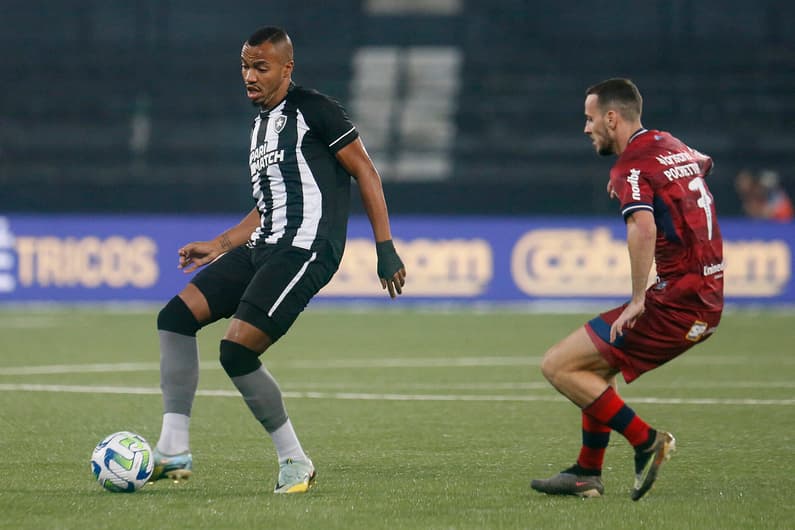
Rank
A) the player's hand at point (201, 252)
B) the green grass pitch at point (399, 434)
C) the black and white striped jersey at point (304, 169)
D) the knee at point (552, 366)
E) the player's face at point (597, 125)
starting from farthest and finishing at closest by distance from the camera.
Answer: the player's hand at point (201, 252), the black and white striped jersey at point (304, 169), the player's face at point (597, 125), the knee at point (552, 366), the green grass pitch at point (399, 434)

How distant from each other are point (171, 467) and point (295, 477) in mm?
612

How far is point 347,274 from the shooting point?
20.4 metres

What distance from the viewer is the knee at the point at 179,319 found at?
6.66 m

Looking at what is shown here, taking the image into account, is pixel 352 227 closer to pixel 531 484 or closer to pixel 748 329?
pixel 748 329

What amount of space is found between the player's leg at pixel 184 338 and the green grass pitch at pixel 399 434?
236 mm

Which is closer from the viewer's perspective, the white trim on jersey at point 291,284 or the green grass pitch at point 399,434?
the green grass pitch at point 399,434

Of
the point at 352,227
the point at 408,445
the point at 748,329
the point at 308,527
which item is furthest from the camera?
the point at 352,227

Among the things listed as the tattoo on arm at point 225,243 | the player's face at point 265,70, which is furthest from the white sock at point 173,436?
the player's face at point 265,70

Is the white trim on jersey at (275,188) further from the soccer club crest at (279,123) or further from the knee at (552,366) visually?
the knee at (552,366)

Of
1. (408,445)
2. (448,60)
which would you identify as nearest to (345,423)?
(408,445)

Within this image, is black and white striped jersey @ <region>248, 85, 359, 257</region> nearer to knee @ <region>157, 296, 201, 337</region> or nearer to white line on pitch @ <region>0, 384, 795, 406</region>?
knee @ <region>157, 296, 201, 337</region>

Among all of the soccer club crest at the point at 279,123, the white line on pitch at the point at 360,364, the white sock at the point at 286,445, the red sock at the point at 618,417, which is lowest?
the white line on pitch at the point at 360,364

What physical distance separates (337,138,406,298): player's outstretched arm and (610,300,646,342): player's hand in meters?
0.99

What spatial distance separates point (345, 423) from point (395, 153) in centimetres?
1953
